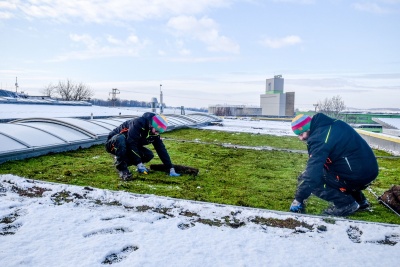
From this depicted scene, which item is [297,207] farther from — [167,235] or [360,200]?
[167,235]

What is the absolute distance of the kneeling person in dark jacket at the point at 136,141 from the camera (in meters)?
5.96

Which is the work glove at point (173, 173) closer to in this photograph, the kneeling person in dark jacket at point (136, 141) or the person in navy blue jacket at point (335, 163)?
the kneeling person in dark jacket at point (136, 141)

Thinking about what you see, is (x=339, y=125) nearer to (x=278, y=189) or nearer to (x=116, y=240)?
(x=278, y=189)

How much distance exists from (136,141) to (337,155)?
3586 mm

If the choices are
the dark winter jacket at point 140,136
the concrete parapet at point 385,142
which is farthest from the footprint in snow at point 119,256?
the concrete parapet at point 385,142

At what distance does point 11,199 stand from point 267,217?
3.41 metres

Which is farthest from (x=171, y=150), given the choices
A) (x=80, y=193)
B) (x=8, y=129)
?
(x=80, y=193)

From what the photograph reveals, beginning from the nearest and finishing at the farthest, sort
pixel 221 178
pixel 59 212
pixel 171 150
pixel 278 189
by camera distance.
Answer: pixel 59 212 < pixel 278 189 < pixel 221 178 < pixel 171 150

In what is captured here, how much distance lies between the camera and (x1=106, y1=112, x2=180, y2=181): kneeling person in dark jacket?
5.96 metres

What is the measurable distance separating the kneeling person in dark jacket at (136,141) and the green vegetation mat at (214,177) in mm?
216

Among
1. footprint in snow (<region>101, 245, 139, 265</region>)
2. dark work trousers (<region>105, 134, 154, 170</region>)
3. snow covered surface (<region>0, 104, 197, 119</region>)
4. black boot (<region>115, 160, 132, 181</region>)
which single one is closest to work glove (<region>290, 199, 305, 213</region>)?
footprint in snow (<region>101, 245, 139, 265</region>)

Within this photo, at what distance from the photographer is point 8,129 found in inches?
322

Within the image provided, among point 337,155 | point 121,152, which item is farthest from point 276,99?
point 337,155

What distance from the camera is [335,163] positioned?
4.34 meters
